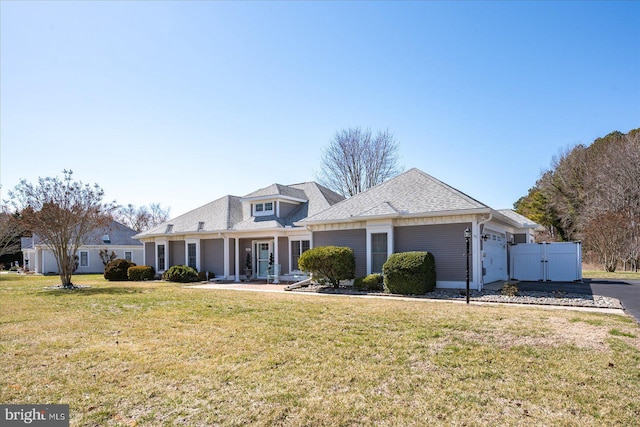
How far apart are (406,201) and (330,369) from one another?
11.9 m

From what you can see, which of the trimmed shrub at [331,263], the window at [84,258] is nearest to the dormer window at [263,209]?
the trimmed shrub at [331,263]

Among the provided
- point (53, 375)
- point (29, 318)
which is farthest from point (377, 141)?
point (53, 375)

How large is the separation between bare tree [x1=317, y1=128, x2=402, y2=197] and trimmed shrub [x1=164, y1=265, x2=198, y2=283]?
16556 mm

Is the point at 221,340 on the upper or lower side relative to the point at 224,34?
lower

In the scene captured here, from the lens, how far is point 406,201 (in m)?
16.2

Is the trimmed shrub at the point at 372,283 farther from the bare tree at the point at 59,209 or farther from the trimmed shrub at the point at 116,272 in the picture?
the trimmed shrub at the point at 116,272

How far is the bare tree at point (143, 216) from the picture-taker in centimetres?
5658

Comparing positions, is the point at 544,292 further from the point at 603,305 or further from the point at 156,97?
the point at 156,97

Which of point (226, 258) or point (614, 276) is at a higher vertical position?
point (226, 258)

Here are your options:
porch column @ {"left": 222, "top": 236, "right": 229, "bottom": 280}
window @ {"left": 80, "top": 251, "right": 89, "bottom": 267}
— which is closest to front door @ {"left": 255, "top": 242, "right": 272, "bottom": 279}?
porch column @ {"left": 222, "top": 236, "right": 229, "bottom": 280}

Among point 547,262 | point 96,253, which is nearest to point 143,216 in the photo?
point 96,253

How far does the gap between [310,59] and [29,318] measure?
1138 centimetres

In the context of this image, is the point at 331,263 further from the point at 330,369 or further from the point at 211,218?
the point at 211,218

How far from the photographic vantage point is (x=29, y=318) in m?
9.43
